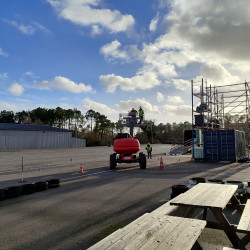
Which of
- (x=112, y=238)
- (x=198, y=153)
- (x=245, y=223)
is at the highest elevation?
(x=112, y=238)

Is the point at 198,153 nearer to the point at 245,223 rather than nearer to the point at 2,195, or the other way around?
the point at 2,195

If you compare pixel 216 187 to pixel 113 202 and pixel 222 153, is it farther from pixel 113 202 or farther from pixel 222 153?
pixel 222 153

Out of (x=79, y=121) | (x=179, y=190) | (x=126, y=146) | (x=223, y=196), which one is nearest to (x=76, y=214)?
(x=179, y=190)

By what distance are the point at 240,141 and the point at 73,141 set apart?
A: 4582cm

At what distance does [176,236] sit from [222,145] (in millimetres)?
19060

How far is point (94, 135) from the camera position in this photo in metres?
72.8

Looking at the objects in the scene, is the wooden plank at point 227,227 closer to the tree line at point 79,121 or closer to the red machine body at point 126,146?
the red machine body at point 126,146

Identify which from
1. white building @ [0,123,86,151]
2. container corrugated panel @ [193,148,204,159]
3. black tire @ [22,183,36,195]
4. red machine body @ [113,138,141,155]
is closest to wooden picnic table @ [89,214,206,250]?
black tire @ [22,183,36,195]

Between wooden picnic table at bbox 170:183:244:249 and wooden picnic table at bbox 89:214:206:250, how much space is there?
61 cm

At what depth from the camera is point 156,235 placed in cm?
287

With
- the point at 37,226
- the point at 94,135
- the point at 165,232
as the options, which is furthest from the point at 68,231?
the point at 94,135

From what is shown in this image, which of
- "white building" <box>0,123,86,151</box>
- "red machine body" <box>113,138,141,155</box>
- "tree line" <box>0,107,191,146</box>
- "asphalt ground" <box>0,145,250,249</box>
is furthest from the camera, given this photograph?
"tree line" <box>0,107,191,146</box>

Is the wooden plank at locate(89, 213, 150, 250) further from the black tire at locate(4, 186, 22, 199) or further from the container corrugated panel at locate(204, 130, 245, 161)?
the container corrugated panel at locate(204, 130, 245, 161)

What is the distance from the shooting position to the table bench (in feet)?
8.57
